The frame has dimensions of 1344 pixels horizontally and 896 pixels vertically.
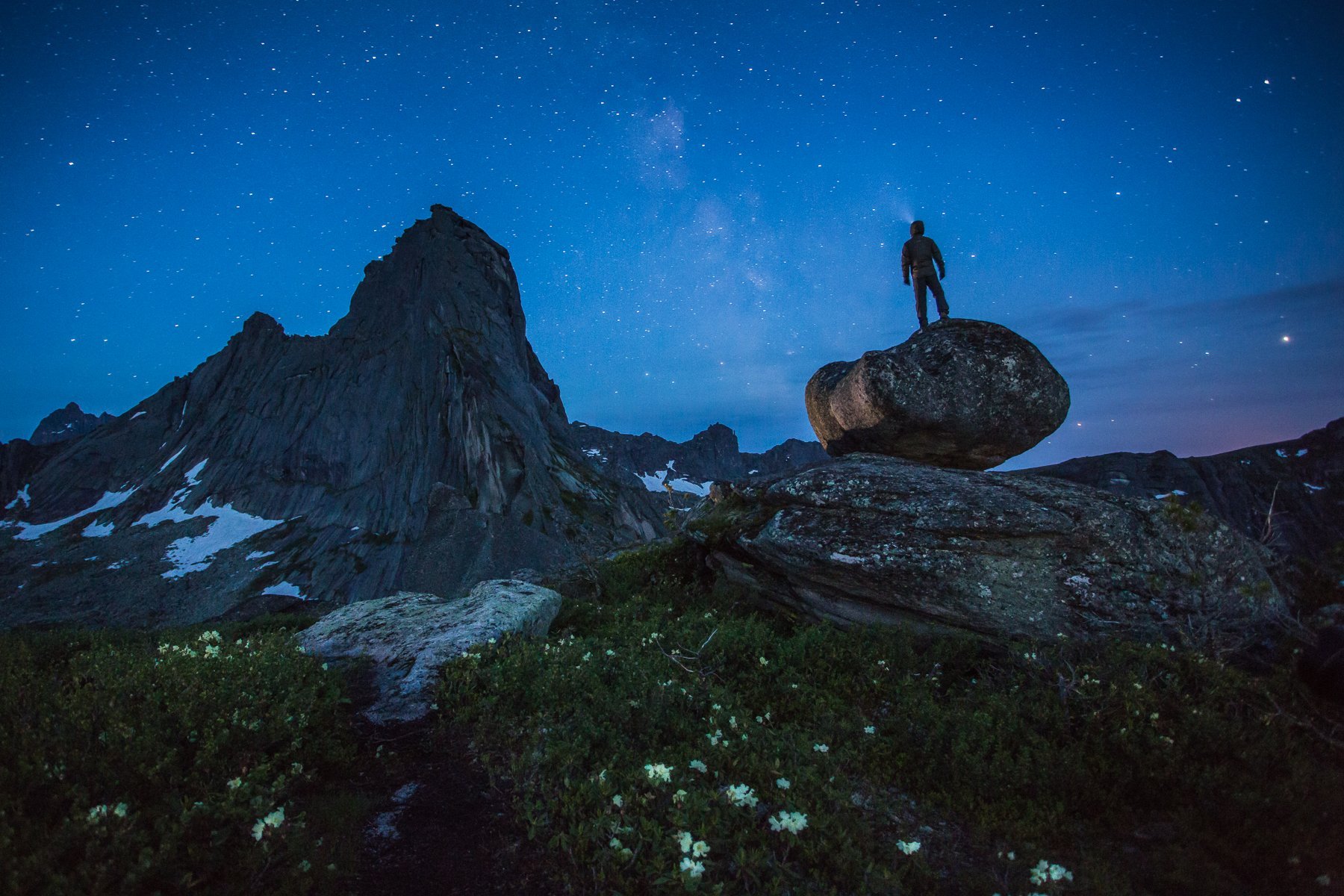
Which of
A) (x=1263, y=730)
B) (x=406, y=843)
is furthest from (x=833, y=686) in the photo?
(x=406, y=843)

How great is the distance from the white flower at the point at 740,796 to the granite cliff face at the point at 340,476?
87619 millimetres

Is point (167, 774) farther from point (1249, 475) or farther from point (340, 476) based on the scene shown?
point (340, 476)

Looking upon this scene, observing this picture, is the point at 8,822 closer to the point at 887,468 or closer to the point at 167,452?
the point at 887,468

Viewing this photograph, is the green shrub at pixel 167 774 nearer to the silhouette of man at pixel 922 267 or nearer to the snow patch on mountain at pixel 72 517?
the silhouette of man at pixel 922 267

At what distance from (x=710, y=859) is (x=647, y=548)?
11.8 metres

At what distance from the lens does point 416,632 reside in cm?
955

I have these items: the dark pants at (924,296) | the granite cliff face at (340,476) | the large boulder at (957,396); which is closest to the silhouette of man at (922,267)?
the dark pants at (924,296)

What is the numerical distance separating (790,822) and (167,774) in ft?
18.2

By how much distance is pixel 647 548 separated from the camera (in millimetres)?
16062

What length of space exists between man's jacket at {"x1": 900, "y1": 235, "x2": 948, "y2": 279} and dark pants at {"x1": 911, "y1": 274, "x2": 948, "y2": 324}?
0.13 meters

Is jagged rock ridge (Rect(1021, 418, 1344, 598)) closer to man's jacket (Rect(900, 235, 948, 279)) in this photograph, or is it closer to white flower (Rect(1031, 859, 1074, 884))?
man's jacket (Rect(900, 235, 948, 279))

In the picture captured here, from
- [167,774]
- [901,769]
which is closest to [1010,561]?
[901,769]

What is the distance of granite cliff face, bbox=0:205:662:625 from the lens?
Result: 9556cm

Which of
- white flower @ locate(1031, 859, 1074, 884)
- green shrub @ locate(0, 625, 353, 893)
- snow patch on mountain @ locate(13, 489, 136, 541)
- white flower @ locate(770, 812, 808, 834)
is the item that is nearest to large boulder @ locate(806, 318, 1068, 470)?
white flower @ locate(1031, 859, 1074, 884)
